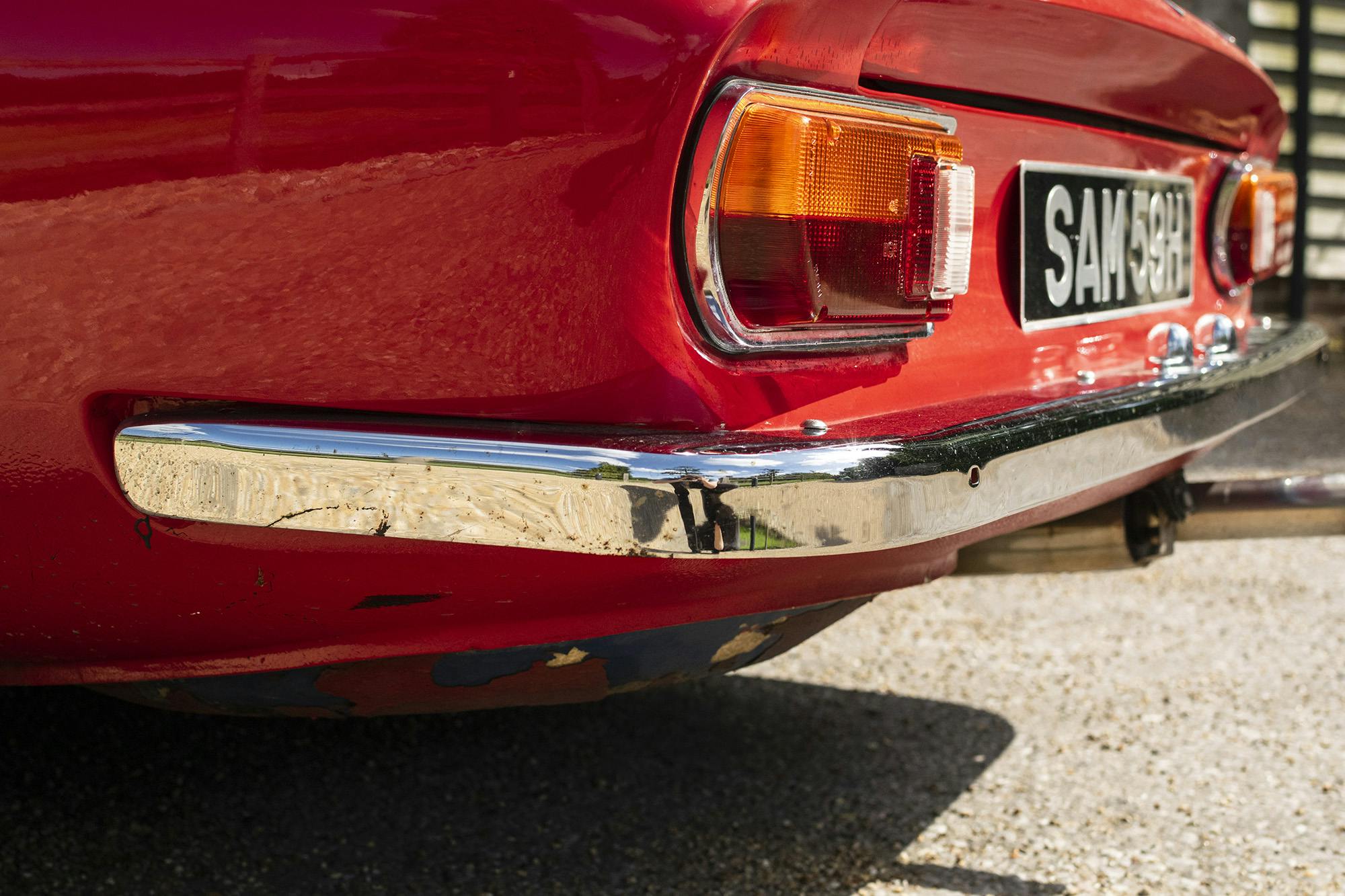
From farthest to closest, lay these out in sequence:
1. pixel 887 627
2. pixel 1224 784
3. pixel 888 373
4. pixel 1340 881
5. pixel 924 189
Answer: pixel 887 627 < pixel 1224 784 < pixel 1340 881 < pixel 888 373 < pixel 924 189

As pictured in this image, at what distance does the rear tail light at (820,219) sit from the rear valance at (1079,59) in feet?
0.28

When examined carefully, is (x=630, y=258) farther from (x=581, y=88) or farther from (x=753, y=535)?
(x=753, y=535)

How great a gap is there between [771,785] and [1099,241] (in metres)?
1.02

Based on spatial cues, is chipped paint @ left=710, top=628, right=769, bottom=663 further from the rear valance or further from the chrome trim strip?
the rear valance

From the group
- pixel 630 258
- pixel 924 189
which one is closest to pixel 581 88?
pixel 630 258

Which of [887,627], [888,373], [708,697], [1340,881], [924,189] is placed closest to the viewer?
[924,189]

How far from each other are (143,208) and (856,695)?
1731 mm

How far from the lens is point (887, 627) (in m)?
2.88

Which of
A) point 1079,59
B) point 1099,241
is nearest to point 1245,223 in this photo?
point 1099,241

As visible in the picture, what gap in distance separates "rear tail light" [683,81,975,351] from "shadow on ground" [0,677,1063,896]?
0.87 meters

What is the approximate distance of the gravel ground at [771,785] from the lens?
1753 mm

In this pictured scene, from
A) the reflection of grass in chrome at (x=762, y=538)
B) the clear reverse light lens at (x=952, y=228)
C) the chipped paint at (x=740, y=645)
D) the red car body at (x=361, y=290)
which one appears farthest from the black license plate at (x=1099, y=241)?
the reflection of grass in chrome at (x=762, y=538)

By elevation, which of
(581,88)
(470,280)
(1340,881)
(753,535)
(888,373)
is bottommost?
(1340,881)

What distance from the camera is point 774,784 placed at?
6.74 ft
